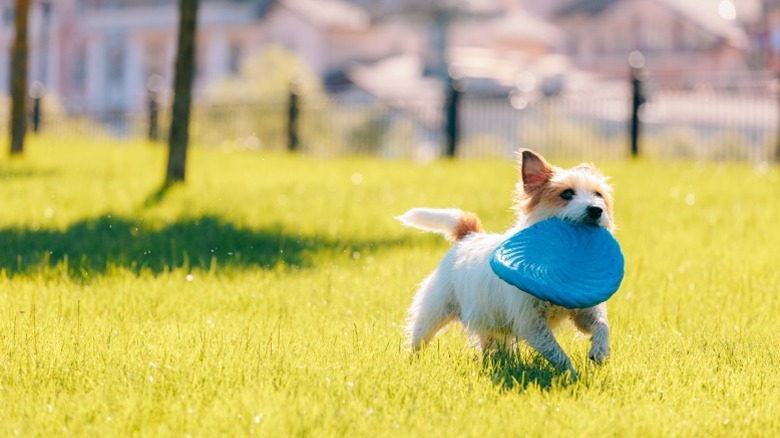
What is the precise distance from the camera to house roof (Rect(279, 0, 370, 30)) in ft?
198

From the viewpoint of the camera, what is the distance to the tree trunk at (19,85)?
19.0 m

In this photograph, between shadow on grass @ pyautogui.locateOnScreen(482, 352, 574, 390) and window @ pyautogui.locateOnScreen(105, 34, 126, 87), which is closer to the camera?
shadow on grass @ pyautogui.locateOnScreen(482, 352, 574, 390)

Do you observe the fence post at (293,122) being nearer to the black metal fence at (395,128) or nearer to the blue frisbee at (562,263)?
the black metal fence at (395,128)

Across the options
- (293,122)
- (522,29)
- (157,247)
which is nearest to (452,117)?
(293,122)

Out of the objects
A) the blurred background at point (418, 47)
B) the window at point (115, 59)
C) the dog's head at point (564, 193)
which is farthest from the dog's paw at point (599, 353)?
the window at point (115, 59)

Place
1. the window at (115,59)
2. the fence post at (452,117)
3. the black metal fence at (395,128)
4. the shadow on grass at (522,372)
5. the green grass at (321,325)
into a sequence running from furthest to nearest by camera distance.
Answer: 1. the window at (115,59)
2. the black metal fence at (395,128)
3. the fence post at (452,117)
4. the shadow on grass at (522,372)
5. the green grass at (321,325)

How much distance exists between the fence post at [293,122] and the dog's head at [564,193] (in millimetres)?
18656

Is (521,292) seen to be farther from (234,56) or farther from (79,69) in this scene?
(79,69)

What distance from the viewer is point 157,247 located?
966cm

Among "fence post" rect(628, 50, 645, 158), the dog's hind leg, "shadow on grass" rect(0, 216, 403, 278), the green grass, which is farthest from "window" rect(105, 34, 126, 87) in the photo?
the dog's hind leg

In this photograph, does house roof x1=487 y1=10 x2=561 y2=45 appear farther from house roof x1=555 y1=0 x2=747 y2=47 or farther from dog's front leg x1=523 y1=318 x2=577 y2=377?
dog's front leg x1=523 y1=318 x2=577 y2=377

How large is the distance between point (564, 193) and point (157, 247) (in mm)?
4790

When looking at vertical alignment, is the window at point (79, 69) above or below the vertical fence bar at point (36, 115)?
above

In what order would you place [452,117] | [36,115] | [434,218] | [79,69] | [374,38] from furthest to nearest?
1. [79,69]
2. [374,38]
3. [36,115]
4. [452,117]
5. [434,218]
